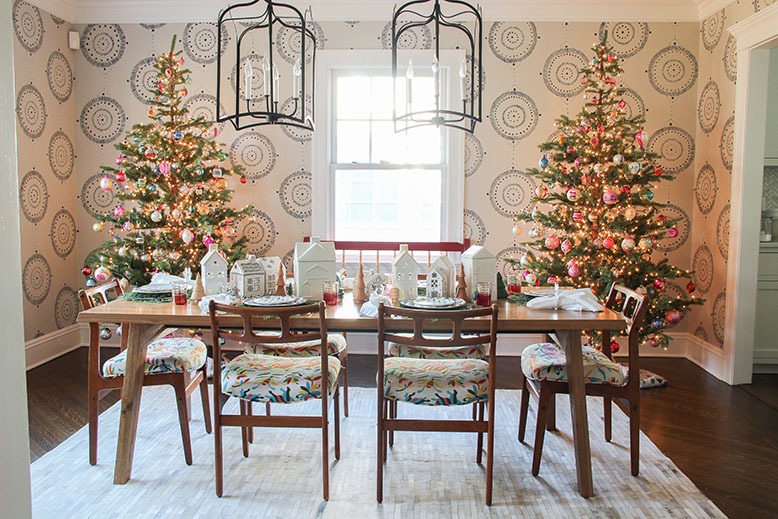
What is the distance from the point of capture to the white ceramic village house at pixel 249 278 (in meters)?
2.89

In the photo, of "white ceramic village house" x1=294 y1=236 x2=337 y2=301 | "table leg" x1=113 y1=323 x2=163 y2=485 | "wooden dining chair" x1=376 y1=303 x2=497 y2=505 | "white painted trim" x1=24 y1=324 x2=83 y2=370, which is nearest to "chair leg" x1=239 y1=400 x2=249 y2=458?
"table leg" x1=113 y1=323 x2=163 y2=485

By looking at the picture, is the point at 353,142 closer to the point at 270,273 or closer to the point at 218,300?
the point at 270,273

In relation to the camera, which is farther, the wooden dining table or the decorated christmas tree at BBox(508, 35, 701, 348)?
the decorated christmas tree at BBox(508, 35, 701, 348)

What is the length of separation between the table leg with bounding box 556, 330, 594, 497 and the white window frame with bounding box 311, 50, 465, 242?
235 centimetres

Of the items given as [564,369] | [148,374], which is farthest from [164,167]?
[564,369]

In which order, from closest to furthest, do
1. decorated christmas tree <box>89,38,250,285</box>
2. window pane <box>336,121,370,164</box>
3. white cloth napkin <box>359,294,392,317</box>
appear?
white cloth napkin <box>359,294,392,317</box>, decorated christmas tree <box>89,38,250,285</box>, window pane <box>336,121,370,164</box>

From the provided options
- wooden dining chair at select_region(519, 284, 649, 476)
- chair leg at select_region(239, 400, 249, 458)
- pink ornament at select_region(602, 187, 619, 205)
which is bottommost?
chair leg at select_region(239, 400, 249, 458)

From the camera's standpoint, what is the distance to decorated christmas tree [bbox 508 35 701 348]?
13.6 ft

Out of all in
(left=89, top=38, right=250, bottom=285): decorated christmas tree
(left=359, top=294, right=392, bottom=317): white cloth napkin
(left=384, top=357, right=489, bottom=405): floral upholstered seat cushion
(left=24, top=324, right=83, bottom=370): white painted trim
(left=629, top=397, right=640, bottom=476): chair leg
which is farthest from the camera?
(left=24, top=324, right=83, bottom=370): white painted trim

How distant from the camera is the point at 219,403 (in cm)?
252

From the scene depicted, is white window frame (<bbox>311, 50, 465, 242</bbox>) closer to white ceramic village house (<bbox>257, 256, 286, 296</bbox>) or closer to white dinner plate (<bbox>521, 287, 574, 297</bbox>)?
white dinner plate (<bbox>521, 287, 574, 297</bbox>)

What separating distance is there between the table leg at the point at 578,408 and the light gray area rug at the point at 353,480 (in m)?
0.10

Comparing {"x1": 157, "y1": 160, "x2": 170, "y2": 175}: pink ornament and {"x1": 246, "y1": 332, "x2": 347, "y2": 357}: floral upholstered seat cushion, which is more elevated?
{"x1": 157, "y1": 160, "x2": 170, "y2": 175}: pink ornament

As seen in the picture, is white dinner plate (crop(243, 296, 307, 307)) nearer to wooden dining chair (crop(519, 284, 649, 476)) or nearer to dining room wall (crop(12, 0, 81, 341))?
wooden dining chair (crop(519, 284, 649, 476))
